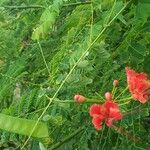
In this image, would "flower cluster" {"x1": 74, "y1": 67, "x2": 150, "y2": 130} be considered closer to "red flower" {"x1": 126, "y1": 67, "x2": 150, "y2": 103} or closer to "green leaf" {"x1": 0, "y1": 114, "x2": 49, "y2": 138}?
"red flower" {"x1": 126, "y1": 67, "x2": 150, "y2": 103}

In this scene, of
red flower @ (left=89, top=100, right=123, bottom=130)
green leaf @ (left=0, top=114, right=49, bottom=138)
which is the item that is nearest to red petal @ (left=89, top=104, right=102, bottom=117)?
red flower @ (left=89, top=100, right=123, bottom=130)

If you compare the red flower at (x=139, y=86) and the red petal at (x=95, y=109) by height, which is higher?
the red flower at (x=139, y=86)

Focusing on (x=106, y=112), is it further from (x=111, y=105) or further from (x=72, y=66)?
(x=72, y=66)

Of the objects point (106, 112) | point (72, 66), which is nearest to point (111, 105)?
point (106, 112)

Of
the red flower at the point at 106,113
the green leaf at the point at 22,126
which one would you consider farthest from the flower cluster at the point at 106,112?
the green leaf at the point at 22,126

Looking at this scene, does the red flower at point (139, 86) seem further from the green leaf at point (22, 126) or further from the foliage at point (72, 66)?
the green leaf at point (22, 126)

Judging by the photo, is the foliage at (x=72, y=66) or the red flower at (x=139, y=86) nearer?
the red flower at (x=139, y=86)
